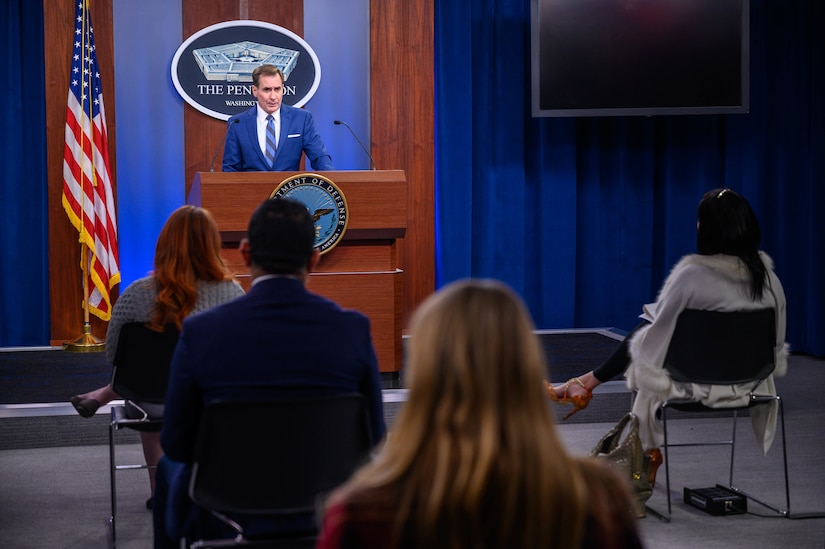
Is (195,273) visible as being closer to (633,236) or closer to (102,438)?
(102,438)

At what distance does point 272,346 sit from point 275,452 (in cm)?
23

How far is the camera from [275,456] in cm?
208

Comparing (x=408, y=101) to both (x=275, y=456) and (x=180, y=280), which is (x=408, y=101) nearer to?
(x=180, y=280)

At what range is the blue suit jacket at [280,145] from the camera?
5.70 m

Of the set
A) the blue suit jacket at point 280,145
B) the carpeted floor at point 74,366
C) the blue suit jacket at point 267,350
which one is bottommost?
the carpeted floor at point 74,366

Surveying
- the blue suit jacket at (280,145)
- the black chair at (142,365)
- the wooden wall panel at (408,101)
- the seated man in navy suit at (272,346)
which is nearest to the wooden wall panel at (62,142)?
the blue suit jacket at (280,145)

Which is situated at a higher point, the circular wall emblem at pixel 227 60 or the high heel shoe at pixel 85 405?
the circular wall emblem at pixel 227 60

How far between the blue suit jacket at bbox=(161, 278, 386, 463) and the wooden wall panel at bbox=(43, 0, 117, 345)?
17.4 ft

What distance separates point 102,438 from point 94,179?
2.47m

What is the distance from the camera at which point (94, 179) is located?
675cm

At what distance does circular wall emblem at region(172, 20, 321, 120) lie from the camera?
7219mm

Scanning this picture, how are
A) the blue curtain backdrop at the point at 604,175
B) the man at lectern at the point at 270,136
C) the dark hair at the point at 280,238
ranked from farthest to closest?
the blue curtain backdrop at the point at 604,175 → the man at lectern at the point at 270,136 → the dark hair at the point at 280,238

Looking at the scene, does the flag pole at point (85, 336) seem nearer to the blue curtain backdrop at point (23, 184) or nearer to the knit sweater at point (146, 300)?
the blue curtain backdrop at point (23, 184)

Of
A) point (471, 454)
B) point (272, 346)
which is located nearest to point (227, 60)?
point (272, 346)
